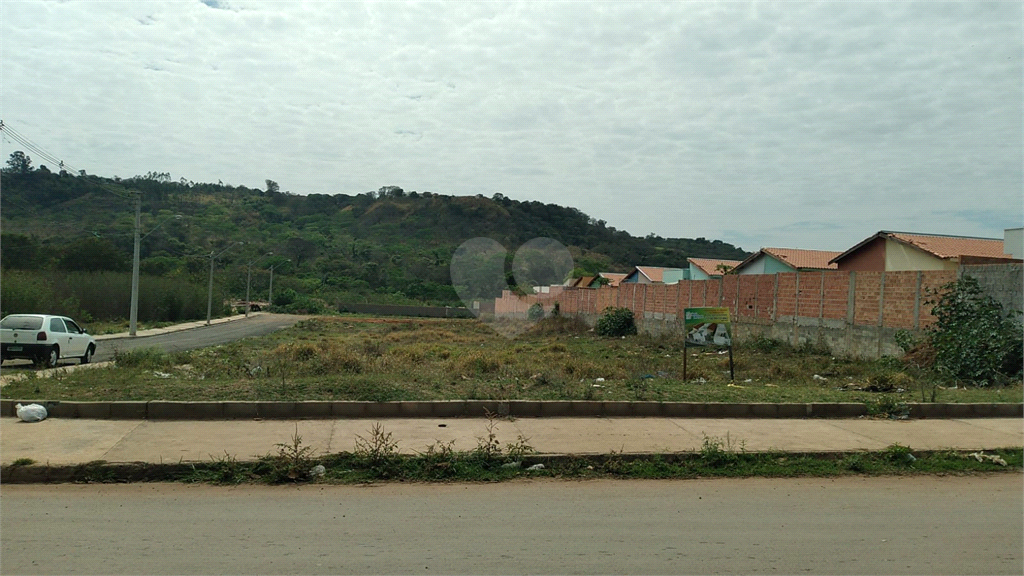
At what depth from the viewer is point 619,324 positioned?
40.4 meters

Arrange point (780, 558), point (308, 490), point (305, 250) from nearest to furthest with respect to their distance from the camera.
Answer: point (780, 558) → point (308, 490) → point (305, 250)

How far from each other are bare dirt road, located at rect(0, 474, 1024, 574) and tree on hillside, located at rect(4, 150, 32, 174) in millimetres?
86025

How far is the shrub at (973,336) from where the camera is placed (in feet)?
50.0

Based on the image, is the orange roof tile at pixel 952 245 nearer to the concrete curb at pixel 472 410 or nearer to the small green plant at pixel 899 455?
the concrete curb at pixel 472 410

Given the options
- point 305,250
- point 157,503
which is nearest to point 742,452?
point 157,503

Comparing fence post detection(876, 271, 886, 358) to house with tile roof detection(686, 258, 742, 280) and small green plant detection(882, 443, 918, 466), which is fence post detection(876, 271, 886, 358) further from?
house with tile roof detection(686, 258, 742, 280)

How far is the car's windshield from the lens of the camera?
19.5 metres

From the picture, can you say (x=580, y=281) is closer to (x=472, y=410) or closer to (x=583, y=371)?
(x=583, y=371)

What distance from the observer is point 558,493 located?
727 centimetres

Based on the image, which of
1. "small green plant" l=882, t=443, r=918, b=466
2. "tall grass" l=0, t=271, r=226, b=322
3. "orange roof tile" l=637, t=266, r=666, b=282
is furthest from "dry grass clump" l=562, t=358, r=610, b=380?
"orange roof tile" l=637, t=266, r=666, b=282

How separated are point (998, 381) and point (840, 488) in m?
10.1

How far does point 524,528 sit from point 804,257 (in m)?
47.3

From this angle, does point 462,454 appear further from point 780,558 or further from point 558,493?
point 780,558

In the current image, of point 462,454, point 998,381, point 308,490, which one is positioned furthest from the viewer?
point 998,381
